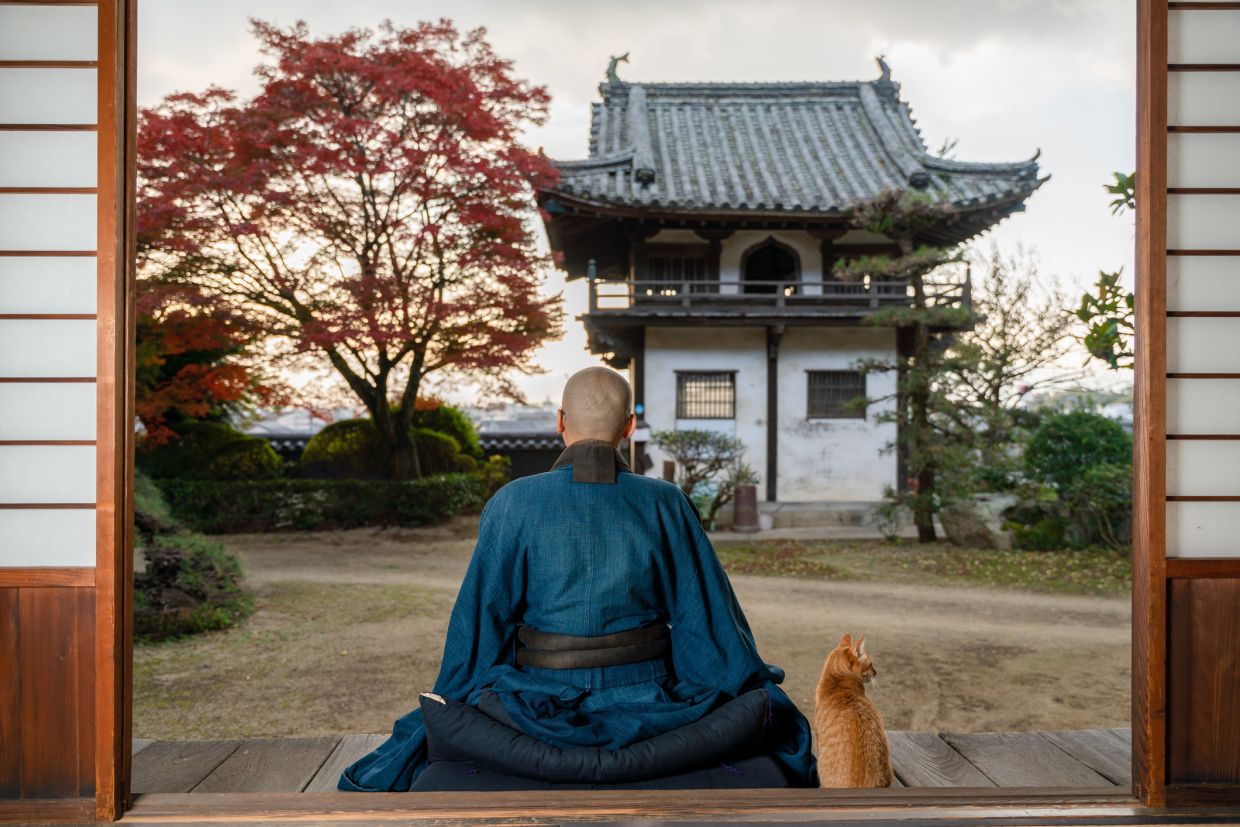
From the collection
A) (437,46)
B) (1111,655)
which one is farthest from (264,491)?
(1111,655)

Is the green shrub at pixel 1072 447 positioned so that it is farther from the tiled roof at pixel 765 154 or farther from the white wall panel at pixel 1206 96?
the white wall panel at pixel 1206 96

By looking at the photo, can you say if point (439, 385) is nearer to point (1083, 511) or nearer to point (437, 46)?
point (437, 46)

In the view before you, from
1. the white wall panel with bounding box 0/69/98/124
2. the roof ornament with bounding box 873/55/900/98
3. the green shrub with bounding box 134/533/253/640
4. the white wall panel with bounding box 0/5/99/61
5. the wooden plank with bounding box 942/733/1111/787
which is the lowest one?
the green shrub with bounding box 134/533/253/640

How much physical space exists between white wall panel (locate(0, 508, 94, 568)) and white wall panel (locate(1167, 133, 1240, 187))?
2.73 meters

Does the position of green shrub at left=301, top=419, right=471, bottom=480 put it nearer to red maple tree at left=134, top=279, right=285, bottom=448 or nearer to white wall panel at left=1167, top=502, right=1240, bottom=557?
red maple tree at left=134, top=279, right=285, bottom=448

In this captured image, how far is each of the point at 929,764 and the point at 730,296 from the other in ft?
35.8

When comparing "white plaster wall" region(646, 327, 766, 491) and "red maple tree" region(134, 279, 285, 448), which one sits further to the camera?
"white plaster wall" region(646, 327, 766, 491)

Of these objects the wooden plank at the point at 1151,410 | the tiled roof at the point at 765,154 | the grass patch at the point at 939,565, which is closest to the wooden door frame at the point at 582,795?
the wooden plank at the point at 1151,410

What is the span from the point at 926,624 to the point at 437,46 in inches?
342

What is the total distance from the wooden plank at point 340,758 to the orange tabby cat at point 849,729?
56.3 inches

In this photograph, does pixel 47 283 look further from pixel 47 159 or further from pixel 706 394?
pixel 706 394

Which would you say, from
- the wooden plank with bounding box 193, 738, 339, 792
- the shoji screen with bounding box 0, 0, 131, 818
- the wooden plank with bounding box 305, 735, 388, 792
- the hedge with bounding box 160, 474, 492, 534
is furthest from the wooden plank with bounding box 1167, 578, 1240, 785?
the hedge with bounding box 160, 474, 492, 534

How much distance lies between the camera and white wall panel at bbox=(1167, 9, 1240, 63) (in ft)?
7.06

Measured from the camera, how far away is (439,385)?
42.7 ft
